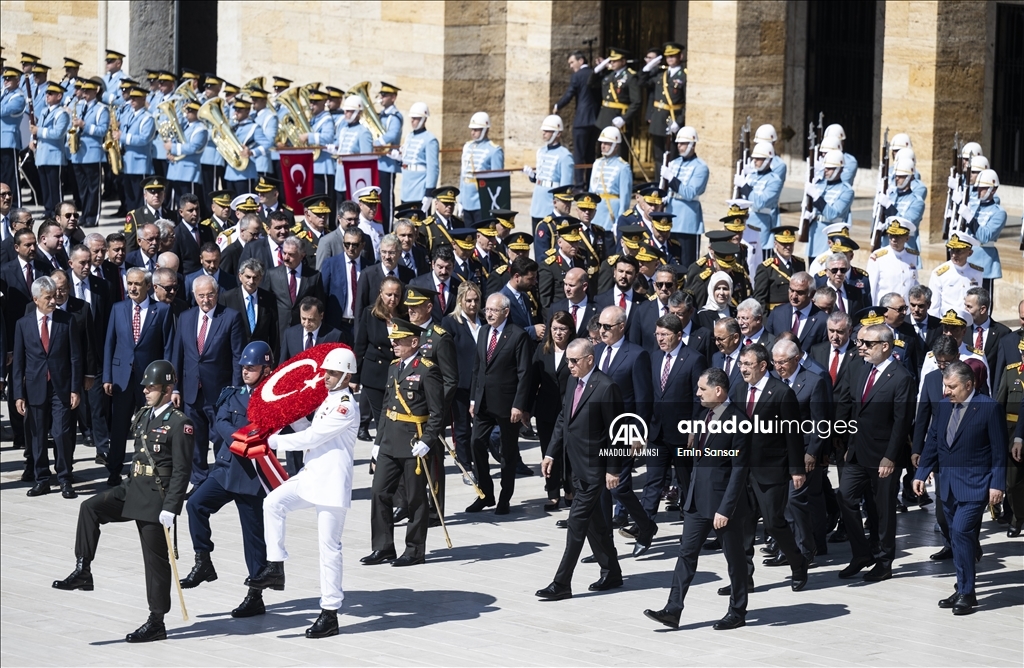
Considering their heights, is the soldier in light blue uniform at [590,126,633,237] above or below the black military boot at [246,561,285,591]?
above

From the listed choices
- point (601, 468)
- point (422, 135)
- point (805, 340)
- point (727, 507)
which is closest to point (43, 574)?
point (601, 468)

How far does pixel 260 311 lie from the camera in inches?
591

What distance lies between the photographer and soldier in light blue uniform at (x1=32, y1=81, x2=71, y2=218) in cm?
2481

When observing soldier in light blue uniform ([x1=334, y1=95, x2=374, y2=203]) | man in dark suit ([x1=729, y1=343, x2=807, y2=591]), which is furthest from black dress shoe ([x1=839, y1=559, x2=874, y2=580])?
soldier in light blue uniform ([x1=334, y1=95, x2=374, y2=203])

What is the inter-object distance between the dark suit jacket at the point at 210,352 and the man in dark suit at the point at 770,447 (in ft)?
13.4

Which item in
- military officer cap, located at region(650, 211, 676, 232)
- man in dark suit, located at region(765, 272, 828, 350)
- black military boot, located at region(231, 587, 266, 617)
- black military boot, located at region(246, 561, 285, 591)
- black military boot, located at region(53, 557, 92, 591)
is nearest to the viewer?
black military boot, located at region(246, 561, 285, 591)

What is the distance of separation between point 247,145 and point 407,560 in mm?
11568

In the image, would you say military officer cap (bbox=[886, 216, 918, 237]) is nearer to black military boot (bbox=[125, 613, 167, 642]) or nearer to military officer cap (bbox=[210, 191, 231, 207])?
military officer cap (bbox=[210, 191, 231, 207])

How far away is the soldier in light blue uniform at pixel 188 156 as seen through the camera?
2353 cm

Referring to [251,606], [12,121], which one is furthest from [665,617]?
[12,121]

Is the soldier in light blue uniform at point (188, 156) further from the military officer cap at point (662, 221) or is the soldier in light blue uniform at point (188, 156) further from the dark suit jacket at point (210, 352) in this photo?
the dark suit jacket at point (210, 352)

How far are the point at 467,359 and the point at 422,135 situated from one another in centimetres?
766

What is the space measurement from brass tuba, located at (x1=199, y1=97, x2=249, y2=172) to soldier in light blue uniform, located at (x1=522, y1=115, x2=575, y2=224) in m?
4.34

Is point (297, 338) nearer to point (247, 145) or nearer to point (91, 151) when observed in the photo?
point (247, 145)
